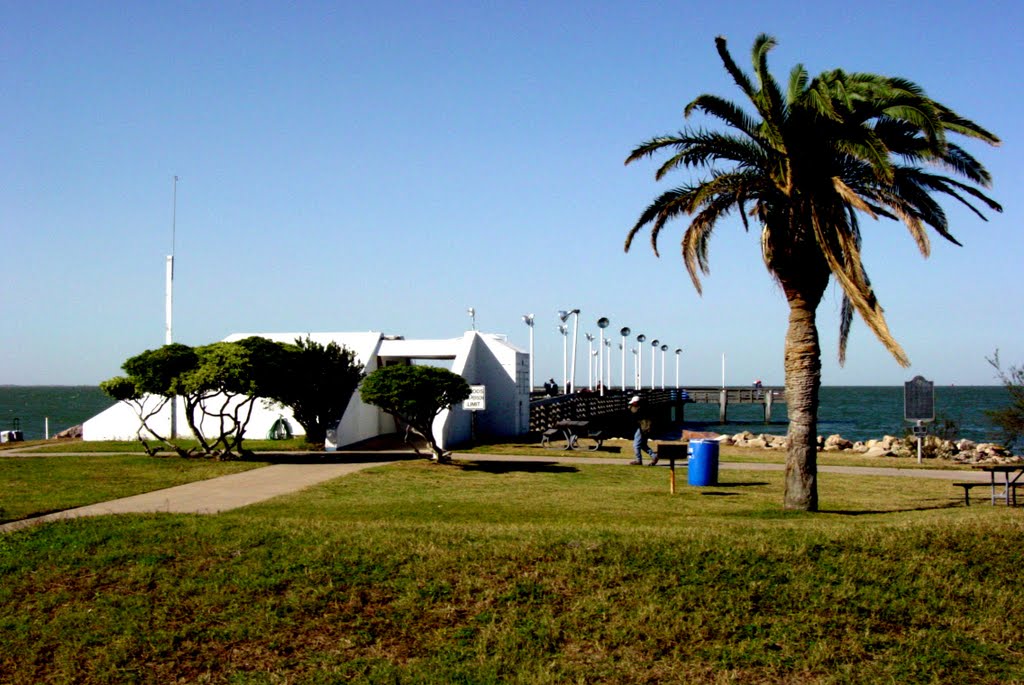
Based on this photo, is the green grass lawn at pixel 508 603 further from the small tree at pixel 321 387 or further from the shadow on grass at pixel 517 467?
the small tree at pixel 321 387

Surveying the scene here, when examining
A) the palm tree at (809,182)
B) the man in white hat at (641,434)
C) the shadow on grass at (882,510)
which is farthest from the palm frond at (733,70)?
the man in white hat at (641,434)

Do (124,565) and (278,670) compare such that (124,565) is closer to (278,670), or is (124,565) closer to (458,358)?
(278,670)

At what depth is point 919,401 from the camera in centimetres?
2403

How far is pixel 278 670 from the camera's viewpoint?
266 inches

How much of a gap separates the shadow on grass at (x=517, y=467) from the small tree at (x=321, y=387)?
5.87 meters

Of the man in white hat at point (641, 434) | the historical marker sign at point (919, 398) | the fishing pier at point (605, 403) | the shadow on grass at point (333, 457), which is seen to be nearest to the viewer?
the man in white hat at point (641, 434)

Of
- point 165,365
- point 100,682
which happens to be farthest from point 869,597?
point 165,365

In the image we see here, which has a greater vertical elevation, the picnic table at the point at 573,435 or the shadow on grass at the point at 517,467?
the picnic table at the point at 573,435

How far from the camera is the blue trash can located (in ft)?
59.3

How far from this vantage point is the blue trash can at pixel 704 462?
59.3 ft

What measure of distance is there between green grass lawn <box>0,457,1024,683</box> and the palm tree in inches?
159

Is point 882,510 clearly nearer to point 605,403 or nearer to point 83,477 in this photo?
point 83,477

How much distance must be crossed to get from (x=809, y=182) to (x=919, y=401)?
12776 millimetres

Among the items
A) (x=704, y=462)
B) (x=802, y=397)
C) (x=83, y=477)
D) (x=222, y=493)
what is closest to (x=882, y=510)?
(x=802, y=397)
